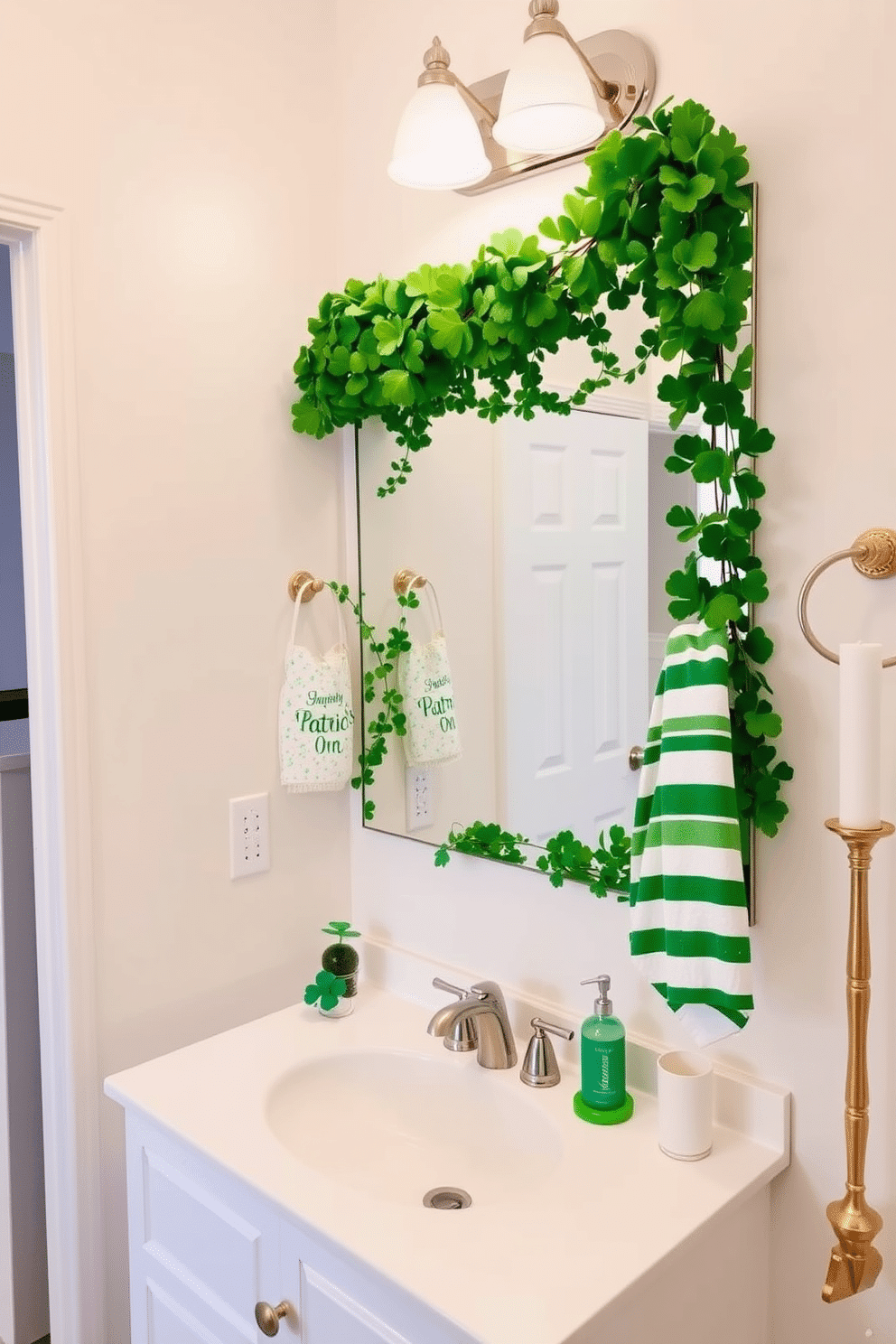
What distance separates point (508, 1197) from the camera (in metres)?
1.28

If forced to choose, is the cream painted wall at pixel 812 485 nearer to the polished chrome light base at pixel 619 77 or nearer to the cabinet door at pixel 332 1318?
the polished chrome light base at pixel 619 77

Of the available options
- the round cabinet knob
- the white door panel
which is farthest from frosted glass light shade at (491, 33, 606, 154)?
the round cabinet knob

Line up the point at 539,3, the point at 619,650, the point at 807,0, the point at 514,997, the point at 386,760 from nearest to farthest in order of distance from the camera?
the point at 807,0, the point at 539,3, the point at 619,650, the point at 514,997, the point at 386,760

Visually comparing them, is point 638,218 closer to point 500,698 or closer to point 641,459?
point 641,459

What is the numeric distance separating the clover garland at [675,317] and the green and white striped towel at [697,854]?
0.07m

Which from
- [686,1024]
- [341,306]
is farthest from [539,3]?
[686,1024]

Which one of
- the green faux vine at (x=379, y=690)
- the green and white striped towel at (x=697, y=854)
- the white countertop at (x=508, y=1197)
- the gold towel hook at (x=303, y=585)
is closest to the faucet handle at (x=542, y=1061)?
the white countertop at (x=508, y=1197)

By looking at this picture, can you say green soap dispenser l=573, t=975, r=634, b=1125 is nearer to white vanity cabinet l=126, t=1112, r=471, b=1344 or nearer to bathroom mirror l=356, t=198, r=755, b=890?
bathroom mirror l=356, t=198, r=755, b=890

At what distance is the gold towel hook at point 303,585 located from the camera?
1.68 metres

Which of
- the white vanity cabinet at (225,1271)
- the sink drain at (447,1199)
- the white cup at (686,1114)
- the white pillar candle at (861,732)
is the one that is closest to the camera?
the white pillar candle at (861,732)

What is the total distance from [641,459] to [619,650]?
0.78 ft

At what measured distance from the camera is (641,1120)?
129cm

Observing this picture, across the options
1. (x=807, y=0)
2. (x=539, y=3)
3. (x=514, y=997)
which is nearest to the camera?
(x=807, y=0)

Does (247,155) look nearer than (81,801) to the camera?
No
